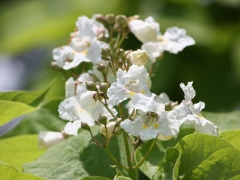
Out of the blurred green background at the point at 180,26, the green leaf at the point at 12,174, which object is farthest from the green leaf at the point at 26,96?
the blurred green background at the point at 180,26

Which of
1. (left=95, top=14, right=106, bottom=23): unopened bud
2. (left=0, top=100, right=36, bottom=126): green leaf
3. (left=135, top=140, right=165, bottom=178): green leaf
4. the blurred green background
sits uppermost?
(left=95, top=14, right=106, bottom=23): unopened bud

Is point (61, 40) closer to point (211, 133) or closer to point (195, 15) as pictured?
point (195, 15)

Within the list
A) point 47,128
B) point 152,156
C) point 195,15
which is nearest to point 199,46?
point 195,15

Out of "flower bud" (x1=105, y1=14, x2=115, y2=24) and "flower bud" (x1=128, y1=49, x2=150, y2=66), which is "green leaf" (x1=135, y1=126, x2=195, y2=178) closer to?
"flower bud" (x1=128, y1=49, x2=150, y2=66)

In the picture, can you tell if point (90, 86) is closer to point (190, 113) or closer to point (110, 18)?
point (190, 113)

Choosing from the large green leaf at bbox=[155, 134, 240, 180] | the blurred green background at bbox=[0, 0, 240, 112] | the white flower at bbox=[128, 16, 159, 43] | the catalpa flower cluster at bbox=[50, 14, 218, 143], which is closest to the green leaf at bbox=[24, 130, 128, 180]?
the catalpa flower cluster at bbox=[50, 14, 218, 143]

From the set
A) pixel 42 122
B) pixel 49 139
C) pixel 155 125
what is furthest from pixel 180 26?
pixel 155 125
